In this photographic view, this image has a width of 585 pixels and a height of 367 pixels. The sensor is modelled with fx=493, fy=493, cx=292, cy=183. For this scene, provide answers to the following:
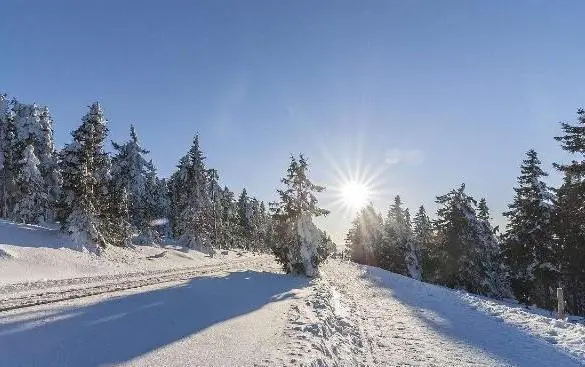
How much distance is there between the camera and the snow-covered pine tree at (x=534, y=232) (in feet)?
130

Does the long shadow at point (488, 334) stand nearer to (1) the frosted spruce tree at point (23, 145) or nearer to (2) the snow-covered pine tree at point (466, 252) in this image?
(2) the snow-covered pine tree at point (466, 252)

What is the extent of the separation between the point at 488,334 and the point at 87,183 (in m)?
33.5

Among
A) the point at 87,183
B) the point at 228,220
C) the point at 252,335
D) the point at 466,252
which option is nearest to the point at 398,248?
the point at 466,252

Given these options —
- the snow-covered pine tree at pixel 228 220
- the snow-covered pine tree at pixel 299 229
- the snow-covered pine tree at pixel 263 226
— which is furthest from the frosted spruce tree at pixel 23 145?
the snow-covered pine tree at pixel 263 226

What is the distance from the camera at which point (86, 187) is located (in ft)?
127

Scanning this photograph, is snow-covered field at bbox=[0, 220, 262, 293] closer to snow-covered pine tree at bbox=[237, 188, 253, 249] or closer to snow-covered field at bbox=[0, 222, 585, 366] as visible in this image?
snow-covered field at bbox=[0, 222, 585, 366]

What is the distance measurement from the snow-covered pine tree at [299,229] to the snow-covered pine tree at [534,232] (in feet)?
56.1

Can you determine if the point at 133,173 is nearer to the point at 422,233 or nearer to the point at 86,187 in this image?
the point at 86,187

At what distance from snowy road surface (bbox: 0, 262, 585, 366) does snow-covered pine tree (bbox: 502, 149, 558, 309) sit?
25.2m

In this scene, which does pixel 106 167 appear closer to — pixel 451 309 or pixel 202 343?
pixel 451 309

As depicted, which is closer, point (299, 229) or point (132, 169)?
point (299, 229)

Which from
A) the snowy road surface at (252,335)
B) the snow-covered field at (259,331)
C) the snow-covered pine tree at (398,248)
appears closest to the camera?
the snowy road surface at (252,335)

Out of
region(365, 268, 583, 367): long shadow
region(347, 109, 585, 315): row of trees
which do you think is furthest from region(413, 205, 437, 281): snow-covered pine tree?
region(365, 268, 583, 367): long shadow

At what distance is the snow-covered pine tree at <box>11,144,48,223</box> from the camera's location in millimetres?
49719
